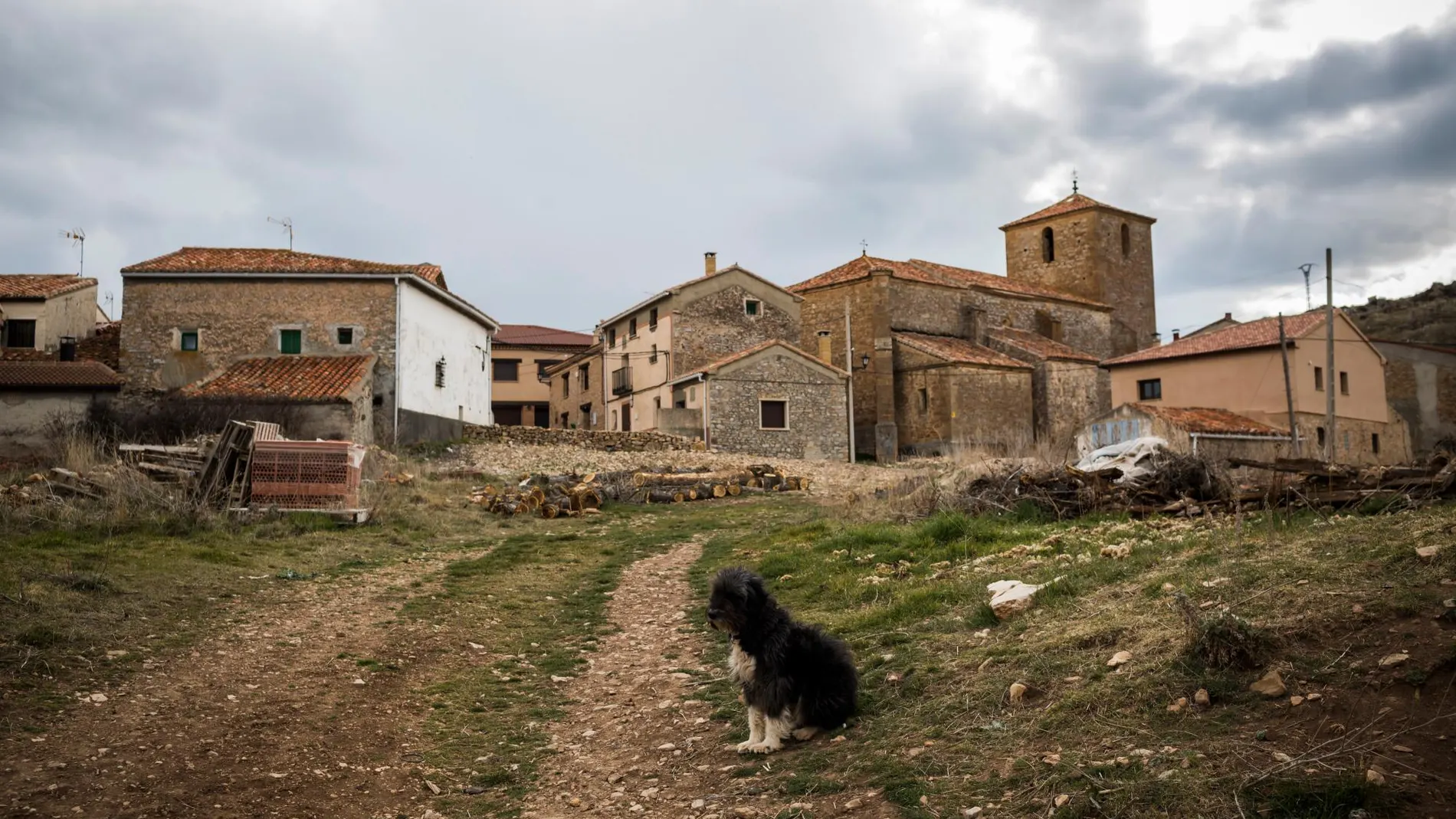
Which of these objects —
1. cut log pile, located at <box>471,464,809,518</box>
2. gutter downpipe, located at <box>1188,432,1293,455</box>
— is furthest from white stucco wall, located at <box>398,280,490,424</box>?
gutter downpipe, located at <box>1188,432,1293,455</box>

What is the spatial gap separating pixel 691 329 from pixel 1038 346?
16130mm

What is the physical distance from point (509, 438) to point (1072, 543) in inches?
960

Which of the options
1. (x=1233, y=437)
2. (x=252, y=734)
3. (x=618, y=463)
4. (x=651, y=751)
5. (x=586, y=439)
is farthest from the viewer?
(x=586, y=439)

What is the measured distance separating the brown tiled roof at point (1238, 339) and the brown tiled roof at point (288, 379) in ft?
84.6

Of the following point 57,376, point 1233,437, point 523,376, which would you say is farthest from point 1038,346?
point 57,376

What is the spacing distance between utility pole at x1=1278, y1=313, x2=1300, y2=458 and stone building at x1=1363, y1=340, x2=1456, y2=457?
1456 centimetres

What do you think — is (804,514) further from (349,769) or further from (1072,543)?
(349,769)

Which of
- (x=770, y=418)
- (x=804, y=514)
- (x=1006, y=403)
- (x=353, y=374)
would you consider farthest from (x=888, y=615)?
(x=1006, y=403)

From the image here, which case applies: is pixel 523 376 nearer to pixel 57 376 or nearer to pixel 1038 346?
pixel 1038 346

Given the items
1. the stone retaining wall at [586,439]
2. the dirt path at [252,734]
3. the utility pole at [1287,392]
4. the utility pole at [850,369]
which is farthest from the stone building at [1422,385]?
the dirt path at [252,734]

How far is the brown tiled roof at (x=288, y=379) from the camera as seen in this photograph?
24.4 metres

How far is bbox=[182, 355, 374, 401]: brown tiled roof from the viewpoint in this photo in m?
24.4

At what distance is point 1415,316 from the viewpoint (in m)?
55.5

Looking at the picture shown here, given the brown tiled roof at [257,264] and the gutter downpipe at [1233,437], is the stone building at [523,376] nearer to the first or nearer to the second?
the brown tiled roof at [257,264]
